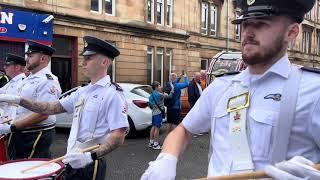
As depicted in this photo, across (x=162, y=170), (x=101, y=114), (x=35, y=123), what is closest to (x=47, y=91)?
(x=35, y=123)

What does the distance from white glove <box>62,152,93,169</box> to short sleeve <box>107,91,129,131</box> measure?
0.41 metres

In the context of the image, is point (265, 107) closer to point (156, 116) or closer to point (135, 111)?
point (156, 116)

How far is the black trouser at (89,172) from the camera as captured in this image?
3.64 metres

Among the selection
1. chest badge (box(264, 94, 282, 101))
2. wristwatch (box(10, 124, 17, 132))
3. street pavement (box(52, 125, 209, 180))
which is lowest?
street pavement (box(52, 125, 209, 180))

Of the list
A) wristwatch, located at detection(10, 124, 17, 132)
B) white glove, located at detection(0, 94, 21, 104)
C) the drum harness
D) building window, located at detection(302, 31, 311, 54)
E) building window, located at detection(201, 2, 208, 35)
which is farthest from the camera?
building window, located at detection(302, 31, 311, 54)

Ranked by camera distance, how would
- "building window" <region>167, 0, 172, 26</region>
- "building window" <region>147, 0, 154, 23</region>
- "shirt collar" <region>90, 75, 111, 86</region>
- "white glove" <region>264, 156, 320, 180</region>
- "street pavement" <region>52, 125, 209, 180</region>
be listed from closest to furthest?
"white glove" <region>264, 156, 320, 180</region> < "shirt collar" <region>90, 75, 111, 86</region> < "street pavement" <region>52, 125, 209, 180</region> < "building window" <region>147, 0, 154, 23</region> < "building window" <region>167, 0, 172, 26</region>

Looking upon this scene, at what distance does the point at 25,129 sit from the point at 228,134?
124 inches

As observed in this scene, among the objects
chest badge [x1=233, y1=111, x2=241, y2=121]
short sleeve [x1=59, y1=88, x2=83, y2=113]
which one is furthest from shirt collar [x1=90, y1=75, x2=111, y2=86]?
chest badge [x1=233, y1=111, x2=241, y2=121]

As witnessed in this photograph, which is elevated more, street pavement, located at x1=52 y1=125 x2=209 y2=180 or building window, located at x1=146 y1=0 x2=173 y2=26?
building window, located at x1=146 y1=0 x2=173 y2=26

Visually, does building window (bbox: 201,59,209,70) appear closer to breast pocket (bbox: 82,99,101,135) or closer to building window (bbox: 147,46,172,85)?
building window (bbox: 147,46,172,85)

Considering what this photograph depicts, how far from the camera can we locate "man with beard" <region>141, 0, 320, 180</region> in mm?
1900

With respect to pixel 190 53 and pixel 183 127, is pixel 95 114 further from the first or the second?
pixel 190 53

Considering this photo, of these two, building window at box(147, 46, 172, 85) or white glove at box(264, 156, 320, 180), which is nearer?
white glove at box(264, 156, 320, 180)

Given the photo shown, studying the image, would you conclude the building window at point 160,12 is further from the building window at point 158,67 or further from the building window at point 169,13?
the building window at point 158,67
